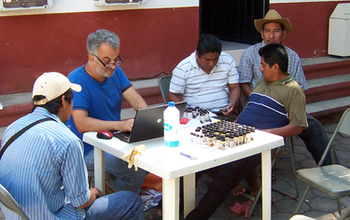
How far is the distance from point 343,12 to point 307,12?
56 cm

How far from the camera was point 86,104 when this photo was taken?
3.17 metres

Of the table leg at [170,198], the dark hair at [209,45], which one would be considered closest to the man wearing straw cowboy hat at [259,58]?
the dark hair at [209,45]

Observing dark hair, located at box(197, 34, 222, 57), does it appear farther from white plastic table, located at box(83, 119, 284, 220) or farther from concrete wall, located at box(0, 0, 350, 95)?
concrete wall, located at box(0, 0, 350, 95)

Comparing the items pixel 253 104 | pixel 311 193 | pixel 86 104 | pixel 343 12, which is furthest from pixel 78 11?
pixel 343 12

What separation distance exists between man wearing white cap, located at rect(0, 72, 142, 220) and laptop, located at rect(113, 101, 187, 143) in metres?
0.50

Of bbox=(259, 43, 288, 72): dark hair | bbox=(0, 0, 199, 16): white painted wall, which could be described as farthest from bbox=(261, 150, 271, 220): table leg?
bbox=(0, 0, 199, 16): white painted wall

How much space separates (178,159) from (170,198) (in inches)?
9.1

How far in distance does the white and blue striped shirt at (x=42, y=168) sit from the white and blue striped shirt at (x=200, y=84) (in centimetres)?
191

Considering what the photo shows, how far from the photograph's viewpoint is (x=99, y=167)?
296cm

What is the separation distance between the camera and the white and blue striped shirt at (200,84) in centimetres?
400

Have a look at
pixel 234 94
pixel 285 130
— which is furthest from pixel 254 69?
pixel 285 130

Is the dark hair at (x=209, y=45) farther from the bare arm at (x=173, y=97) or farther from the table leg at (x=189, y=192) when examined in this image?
the table leg at (x=189, y=192)

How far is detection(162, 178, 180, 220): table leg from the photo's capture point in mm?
2414

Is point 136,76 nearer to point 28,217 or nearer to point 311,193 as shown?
point 311,193
